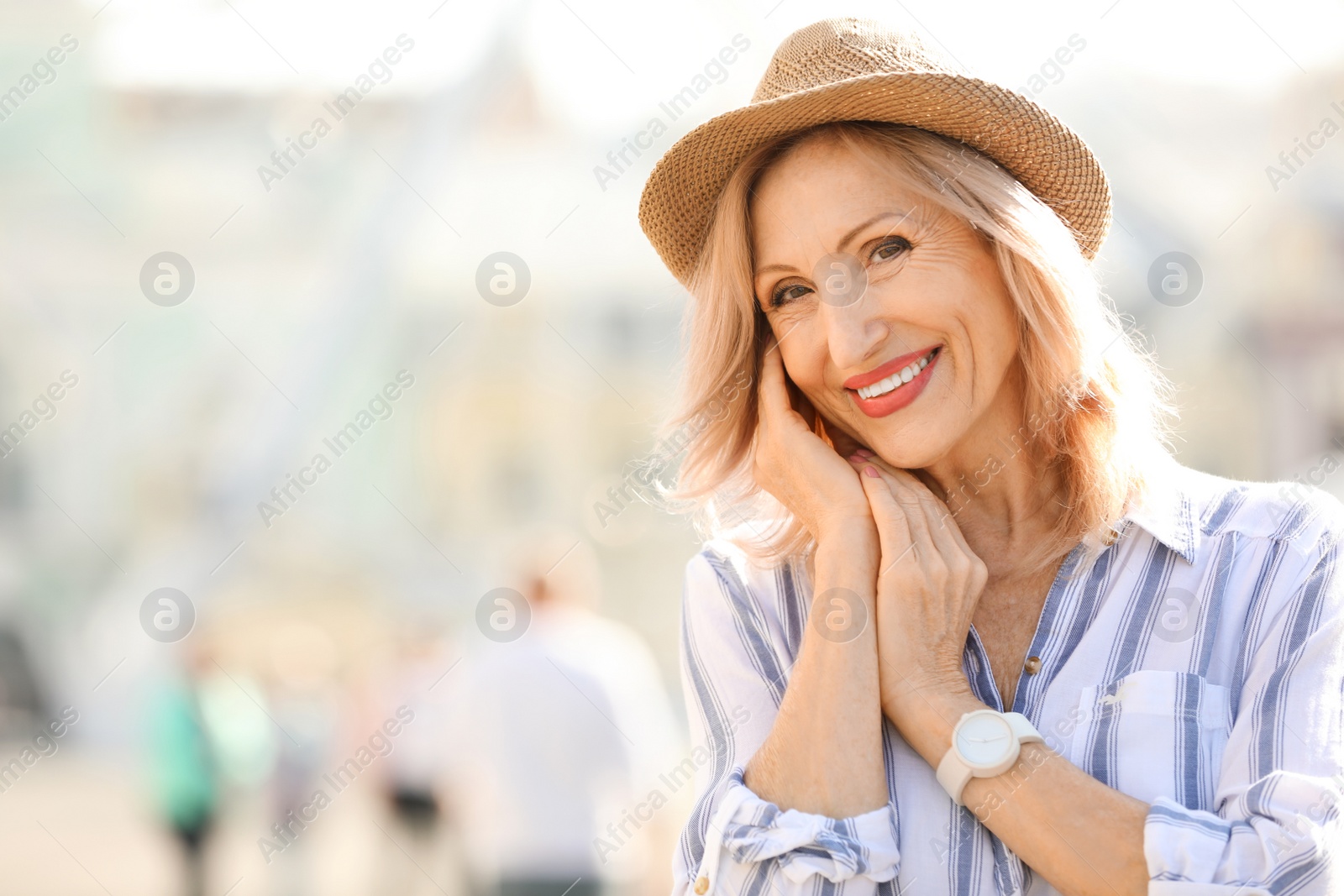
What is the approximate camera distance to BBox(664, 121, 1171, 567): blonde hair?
2.08 meters

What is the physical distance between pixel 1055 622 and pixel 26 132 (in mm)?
33918

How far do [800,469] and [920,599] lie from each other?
0.35 metres

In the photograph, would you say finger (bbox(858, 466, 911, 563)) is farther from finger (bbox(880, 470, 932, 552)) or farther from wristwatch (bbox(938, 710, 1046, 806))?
wristwatch (bbox(938, 710, 1046, 806))

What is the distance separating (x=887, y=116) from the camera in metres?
2.09

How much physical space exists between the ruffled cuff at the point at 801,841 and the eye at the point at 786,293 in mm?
864

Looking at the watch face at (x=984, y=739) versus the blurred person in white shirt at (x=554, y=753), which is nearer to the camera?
the watch face at (x=984, y=739)

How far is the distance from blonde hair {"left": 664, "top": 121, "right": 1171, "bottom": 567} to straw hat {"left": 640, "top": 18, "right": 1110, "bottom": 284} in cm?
4

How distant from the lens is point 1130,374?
2230mm

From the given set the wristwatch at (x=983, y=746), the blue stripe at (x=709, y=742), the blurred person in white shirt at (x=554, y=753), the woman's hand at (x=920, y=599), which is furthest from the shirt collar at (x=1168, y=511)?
the blurred person in white shirt at (x=554, y=753)

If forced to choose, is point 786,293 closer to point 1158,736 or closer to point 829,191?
point 829,191

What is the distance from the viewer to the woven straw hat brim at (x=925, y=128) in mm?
2039

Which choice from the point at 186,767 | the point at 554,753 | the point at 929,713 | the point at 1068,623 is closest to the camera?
the point at 929,713

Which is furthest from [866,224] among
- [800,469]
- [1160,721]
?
[1160,721]

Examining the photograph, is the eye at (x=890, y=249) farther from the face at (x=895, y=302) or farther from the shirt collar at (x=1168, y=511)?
the shirt collar at (x=1168, y=511)
